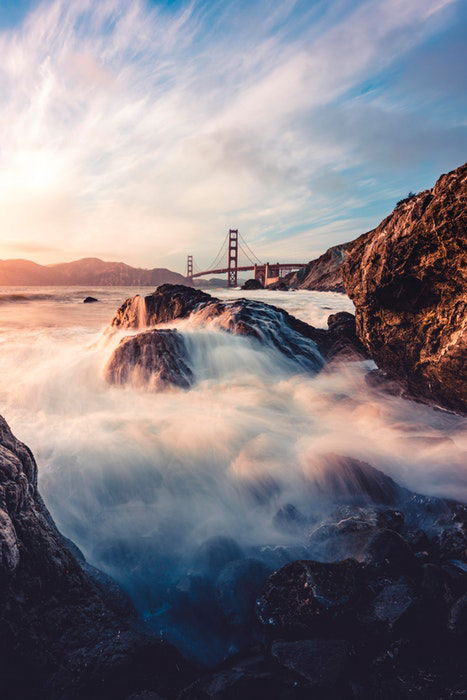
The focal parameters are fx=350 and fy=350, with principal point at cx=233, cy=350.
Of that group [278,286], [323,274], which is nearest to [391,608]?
[323,274]

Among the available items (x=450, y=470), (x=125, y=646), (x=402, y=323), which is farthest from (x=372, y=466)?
(x=125, y=646)

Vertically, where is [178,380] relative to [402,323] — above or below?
below

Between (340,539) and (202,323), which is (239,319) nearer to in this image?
(202,323)

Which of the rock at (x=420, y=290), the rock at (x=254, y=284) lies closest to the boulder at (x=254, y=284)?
the rock at (x=254, y=284)

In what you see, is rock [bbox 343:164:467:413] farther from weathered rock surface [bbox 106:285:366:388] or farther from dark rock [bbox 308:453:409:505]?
weathered rock surface [bbox 106:285:366:388]

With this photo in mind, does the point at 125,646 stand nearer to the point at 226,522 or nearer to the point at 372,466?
the point at 226,522

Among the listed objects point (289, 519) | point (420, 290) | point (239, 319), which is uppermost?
point (420, 290)
